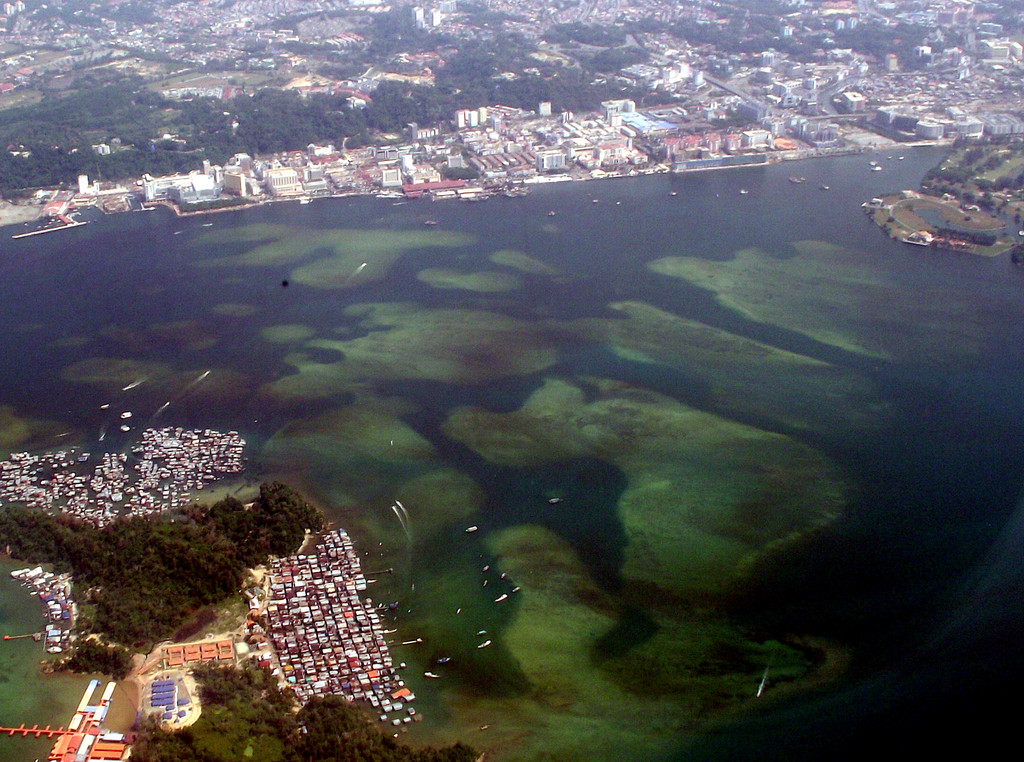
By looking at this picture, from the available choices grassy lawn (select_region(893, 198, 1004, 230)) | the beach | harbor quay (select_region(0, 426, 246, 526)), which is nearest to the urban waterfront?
harbor quay (select_region(0, 426, 246, 526))

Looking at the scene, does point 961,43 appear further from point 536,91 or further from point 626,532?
point 626,532

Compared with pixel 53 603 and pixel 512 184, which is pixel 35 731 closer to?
pixel 53 603

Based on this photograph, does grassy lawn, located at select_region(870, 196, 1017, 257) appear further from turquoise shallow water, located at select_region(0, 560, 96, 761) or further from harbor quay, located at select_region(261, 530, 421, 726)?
turquoise shallow water, located at select_region(0, 560, 96, 761)

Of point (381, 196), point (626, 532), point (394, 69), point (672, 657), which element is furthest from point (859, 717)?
point (394, 69)

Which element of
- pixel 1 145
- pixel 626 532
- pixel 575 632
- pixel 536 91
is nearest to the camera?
pixel 575 632

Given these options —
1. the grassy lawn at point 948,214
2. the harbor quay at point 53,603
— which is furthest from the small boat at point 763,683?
the grassy lawn at point 948,214

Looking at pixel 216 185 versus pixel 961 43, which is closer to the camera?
pixel 216 185

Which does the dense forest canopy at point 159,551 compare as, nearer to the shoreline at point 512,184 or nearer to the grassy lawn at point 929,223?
the shoreline at point 512,184
